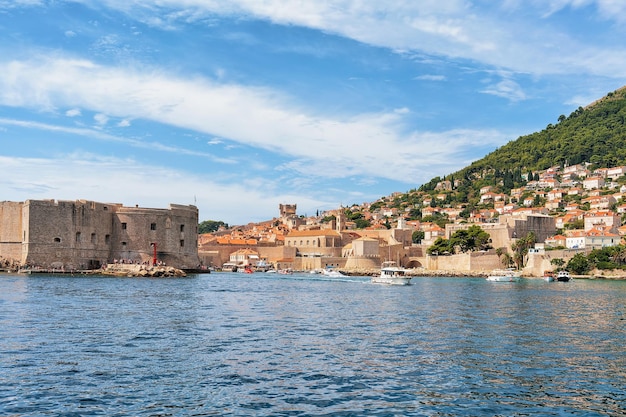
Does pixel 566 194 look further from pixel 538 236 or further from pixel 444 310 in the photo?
pixel 444 310

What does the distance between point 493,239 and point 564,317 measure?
51838 mm

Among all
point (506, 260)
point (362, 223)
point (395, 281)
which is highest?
point (362, 223)

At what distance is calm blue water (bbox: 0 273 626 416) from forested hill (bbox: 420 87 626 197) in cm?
10225

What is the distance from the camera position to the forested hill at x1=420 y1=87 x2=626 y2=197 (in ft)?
382

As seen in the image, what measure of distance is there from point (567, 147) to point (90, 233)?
10364cm

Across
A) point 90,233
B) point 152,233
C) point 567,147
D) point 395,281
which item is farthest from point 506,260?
point 567,147

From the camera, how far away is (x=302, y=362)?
1123 centimetres

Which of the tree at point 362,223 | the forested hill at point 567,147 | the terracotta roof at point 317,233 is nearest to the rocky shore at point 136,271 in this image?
the terracotta roof at point 317,233

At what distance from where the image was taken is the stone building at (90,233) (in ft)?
135

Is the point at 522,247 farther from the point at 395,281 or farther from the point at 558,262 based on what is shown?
the point at 395,281

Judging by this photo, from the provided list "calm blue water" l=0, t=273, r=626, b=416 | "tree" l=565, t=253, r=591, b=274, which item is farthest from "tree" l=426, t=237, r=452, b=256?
"calm blue water" l=0, t=273, r=626, b=416

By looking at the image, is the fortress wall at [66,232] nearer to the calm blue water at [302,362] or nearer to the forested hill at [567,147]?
the calm blue water at [302,362]

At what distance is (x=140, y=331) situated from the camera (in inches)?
572

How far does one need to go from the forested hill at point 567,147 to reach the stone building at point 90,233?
80.9 m
